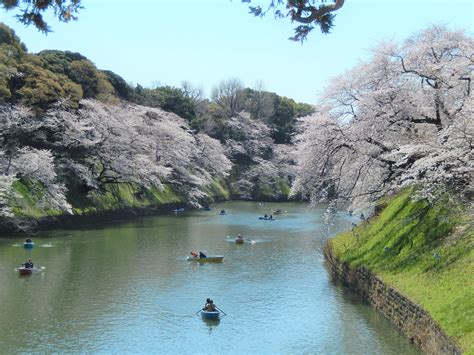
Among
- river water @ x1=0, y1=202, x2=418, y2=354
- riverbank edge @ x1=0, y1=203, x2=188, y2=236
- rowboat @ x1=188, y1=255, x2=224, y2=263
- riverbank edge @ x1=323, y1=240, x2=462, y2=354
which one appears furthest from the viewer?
riverbank edge @ x1=0, y1=203, x2=188, y2=236

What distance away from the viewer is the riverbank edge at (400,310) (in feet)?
42.0

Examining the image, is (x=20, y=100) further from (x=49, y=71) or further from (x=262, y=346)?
(x=262, y=346)

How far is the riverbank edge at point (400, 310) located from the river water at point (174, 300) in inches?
14.3

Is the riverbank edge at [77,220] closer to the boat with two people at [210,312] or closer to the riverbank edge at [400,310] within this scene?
the boat with two people at [210,312]

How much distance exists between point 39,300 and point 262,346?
904 centimetres

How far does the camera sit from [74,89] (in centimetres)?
4225

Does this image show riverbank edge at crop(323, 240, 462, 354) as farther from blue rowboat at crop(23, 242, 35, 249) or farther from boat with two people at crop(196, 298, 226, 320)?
blue rowboat at crop(23, 242, 35, 249)

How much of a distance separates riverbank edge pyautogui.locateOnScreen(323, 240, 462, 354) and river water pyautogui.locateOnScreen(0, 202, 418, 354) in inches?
14.3

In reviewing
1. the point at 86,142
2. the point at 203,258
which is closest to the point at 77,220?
the point at 86,142

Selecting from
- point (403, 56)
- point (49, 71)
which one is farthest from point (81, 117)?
point (403, 56)

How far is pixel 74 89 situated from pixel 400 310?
3386cm

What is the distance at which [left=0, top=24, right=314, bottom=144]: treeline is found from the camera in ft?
127

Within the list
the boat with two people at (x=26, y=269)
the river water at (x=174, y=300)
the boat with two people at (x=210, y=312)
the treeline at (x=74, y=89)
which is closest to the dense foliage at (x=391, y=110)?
the river water at (x=174, y=300)

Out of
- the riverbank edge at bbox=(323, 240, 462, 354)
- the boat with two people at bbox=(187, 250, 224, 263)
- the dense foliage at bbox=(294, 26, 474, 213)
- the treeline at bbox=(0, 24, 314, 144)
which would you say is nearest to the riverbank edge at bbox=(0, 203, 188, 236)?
the treeline at bbox=(0, 24, 314, 144)
